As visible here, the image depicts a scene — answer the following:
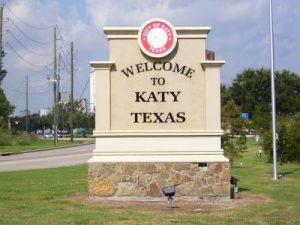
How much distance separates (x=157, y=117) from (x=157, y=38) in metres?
1.97

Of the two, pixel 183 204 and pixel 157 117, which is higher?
pixel 157 117

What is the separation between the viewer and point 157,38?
14.3 m

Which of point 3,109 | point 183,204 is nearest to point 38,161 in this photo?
point 183,204

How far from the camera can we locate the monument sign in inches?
540

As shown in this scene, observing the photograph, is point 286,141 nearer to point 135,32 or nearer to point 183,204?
point 135,32

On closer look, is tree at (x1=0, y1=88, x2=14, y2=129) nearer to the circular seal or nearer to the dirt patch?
the circular seal

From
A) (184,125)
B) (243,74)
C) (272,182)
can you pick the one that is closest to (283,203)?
(184,125)

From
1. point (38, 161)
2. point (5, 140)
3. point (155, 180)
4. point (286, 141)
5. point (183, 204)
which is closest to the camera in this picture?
point (183, 204)

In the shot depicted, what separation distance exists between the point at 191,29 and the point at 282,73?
194 ft

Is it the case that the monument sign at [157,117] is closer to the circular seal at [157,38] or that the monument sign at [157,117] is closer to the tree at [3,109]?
the circular seal at [157,38]

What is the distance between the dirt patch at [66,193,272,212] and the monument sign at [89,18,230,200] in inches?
14.5

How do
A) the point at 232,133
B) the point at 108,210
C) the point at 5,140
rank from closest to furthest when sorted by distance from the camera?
1. the point at 108,210
2. the point at 232,133
3. the point at 5,140

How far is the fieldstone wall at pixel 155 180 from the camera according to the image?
1368cm

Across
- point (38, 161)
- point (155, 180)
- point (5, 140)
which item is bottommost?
point (38, 161)
